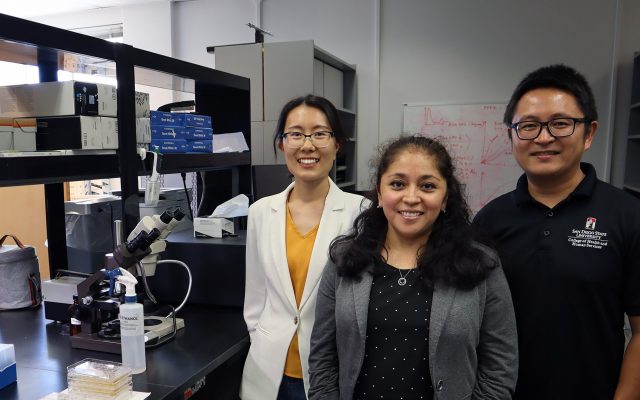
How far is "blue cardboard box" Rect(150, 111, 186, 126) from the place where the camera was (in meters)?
1.65

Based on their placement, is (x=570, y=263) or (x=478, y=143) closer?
(x=570, y=263)

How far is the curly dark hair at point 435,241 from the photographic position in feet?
3.52

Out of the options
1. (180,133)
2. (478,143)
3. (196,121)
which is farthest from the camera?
(478,143)

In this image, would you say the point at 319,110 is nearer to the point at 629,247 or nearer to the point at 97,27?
the point at 629,247

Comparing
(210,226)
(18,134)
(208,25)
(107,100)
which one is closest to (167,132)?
(107,100)

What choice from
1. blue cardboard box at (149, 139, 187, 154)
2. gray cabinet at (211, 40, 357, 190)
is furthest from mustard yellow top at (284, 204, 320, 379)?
gray cabinet at (211, 40, 357, 190)

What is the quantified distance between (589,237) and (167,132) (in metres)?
1.39

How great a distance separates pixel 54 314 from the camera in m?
1.61

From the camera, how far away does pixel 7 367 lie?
1.17 m

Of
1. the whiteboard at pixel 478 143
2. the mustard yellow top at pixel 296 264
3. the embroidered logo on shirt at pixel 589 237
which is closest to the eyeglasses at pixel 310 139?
the mustard yellow top at pixel 296 264

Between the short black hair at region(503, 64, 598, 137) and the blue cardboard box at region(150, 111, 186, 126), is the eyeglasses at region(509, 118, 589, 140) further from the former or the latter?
the blue cardboard box at region(150, 111, 186, 126)

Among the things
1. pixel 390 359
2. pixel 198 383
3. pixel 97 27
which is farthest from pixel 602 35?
pixel 97 27

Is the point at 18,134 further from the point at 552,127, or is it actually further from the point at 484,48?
the point at 484,48

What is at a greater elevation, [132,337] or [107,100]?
[107,100]
